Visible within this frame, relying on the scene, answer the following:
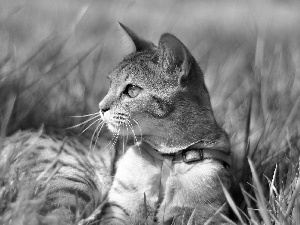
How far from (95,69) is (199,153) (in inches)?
38.7

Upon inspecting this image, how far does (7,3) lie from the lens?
3938mm

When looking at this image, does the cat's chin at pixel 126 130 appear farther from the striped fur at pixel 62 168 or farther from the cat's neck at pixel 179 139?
the striped fur at pixel 62 168

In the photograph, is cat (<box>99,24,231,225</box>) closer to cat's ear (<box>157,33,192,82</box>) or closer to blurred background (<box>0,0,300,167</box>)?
cat's ear (<box>157,33,192,82</box>)

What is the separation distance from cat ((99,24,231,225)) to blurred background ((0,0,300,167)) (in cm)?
37

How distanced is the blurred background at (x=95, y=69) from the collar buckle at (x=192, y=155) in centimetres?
49

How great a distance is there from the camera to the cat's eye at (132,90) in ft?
7.98

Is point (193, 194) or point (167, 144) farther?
point (167, 144)

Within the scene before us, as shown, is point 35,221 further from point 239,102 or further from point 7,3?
point 7,3

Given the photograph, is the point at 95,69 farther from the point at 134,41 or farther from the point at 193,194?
the point at 193,194

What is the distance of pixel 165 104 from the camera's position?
2.37 meters

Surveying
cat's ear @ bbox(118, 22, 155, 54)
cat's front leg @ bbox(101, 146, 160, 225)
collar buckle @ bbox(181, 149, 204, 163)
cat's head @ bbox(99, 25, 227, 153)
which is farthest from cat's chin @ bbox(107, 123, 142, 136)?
cat's ear @ bbox(118, 22, 155, 54)

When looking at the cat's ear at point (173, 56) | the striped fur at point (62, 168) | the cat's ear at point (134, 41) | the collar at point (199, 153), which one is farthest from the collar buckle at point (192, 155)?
the cat's ear at point (134, 41)

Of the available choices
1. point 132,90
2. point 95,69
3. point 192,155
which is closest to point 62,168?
point 132,90

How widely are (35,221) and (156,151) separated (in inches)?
32.3
